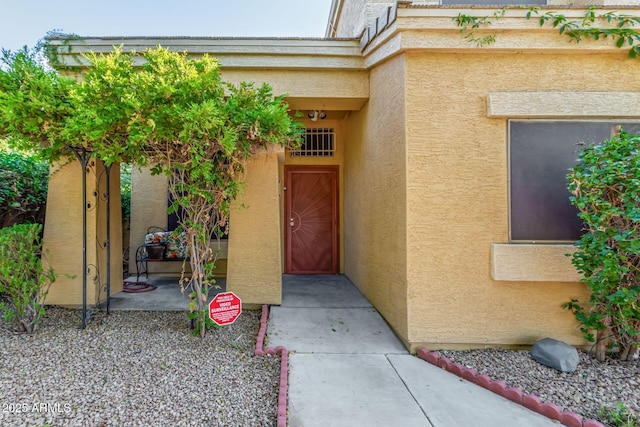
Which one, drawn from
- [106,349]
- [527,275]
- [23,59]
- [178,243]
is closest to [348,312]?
[527,275]

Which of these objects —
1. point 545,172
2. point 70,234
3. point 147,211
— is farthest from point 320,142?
point 70,234

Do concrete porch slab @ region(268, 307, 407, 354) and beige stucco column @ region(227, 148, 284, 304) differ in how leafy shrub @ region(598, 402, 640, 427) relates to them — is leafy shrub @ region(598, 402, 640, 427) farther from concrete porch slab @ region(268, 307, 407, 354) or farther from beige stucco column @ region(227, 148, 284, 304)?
beige stucco column @ region(227, 148, 284, 304)

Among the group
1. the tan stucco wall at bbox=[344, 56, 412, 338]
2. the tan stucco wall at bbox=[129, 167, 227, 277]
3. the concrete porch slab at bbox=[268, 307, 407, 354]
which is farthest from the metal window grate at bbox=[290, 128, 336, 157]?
the concrete porch slab at bbox=[268, 307, 407, 354]

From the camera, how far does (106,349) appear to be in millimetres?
3574

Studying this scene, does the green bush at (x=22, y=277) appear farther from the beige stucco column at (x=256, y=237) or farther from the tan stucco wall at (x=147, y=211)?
the tan stucco wall at (x=147, y=211)

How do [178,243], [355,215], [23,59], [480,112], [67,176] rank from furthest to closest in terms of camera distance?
1. [178,243]
2. [355,215]
3. [67,176]
4. [480,112]
5. [23,59]

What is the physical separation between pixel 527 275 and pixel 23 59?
6380 mm

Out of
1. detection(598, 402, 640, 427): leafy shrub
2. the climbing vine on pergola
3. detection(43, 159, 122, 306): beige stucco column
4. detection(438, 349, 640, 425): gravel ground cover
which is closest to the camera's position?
detection(598, 402, 640, 427): leafy shrub

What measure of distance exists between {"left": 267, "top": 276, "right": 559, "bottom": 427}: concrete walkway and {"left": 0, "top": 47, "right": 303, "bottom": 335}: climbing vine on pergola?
1.45 m

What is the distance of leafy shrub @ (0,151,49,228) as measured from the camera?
189 inches

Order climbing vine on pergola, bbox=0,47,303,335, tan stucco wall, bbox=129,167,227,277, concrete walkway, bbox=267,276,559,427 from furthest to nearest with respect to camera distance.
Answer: tan stucco wall, bbox=129,167,227,277
climbing vine on pergola, bbox=0,47,303,335
concrete walkway, bbox=267,276,559,427

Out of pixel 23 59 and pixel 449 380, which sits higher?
pixel 23 59

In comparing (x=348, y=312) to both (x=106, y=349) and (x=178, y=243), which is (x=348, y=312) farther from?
(x=178, y=243)

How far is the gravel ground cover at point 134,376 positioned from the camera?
2516mm
